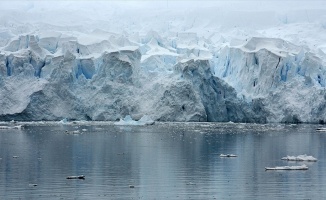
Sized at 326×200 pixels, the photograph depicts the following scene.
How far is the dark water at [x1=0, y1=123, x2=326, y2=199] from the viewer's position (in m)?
12.4

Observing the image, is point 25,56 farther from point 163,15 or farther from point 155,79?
point 163,15

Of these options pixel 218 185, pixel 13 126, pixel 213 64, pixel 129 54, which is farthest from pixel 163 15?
pixel 218 185

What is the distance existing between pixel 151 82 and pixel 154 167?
73.0ft

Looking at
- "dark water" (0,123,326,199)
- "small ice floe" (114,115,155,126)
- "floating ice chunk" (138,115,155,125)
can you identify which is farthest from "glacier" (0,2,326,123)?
"dark water" (0,123,326,199)

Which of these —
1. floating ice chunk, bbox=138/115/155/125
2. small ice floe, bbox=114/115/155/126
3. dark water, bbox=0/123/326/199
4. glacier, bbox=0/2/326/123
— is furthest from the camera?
glacier, bbox=0/2/326/123

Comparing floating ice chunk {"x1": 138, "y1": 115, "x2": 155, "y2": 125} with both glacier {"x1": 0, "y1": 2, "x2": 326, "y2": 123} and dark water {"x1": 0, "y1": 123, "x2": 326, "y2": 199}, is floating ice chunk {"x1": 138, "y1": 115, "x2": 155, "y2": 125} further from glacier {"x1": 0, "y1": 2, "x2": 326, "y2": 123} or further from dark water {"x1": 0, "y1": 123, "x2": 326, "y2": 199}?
dark water {"x1": 0, "y1": 123, "x2": 326, "y2": 199}

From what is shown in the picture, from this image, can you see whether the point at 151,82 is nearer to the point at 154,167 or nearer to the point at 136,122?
the point at 136,122

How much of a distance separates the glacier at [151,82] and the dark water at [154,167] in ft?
32.4

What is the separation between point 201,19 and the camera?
194ft

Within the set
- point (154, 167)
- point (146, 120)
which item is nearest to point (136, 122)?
point (146, 120)

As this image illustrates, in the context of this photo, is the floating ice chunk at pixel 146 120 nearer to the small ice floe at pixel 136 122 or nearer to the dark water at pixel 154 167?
the small ice floe at pixel 136 122

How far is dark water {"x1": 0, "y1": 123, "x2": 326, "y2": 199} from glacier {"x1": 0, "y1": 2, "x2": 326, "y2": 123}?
389 inches

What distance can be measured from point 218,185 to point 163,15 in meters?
49.2

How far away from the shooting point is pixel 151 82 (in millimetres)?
38312
